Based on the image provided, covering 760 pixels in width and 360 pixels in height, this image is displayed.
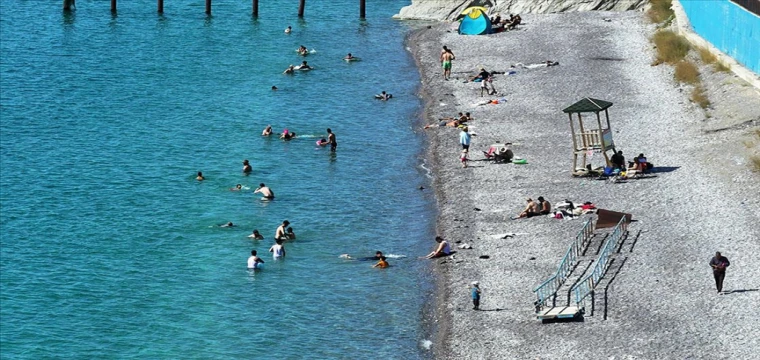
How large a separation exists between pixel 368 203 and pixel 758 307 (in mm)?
17497

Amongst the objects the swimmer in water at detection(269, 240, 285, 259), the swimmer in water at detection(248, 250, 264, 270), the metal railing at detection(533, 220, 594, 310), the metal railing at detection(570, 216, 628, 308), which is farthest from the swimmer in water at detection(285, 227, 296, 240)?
the metal railing at detection(570, 216, 628, 308)

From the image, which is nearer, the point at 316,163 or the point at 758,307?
the point at 758,307

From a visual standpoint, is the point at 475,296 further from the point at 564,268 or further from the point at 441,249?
the point at 441,249

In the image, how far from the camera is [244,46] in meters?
75.9

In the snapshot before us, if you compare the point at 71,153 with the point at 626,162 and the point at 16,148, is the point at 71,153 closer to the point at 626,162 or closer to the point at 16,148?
the point at 16,148

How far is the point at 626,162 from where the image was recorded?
153 ft

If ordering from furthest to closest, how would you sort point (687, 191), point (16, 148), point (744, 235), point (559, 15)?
point (559, 15), point (16, 148), point (687, 191), point (744, 235)

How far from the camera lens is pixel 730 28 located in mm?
54094

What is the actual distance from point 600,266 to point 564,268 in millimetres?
1016

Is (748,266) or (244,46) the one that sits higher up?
(244,46)

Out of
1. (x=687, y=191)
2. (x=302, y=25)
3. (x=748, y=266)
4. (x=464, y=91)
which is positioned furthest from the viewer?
(x=302, y=25)

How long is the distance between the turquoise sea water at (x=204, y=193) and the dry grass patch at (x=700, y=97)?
37.1ft

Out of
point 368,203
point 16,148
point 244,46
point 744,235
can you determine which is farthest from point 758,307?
point 244,46

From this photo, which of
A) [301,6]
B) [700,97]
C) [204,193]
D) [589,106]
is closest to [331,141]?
[204,193]
